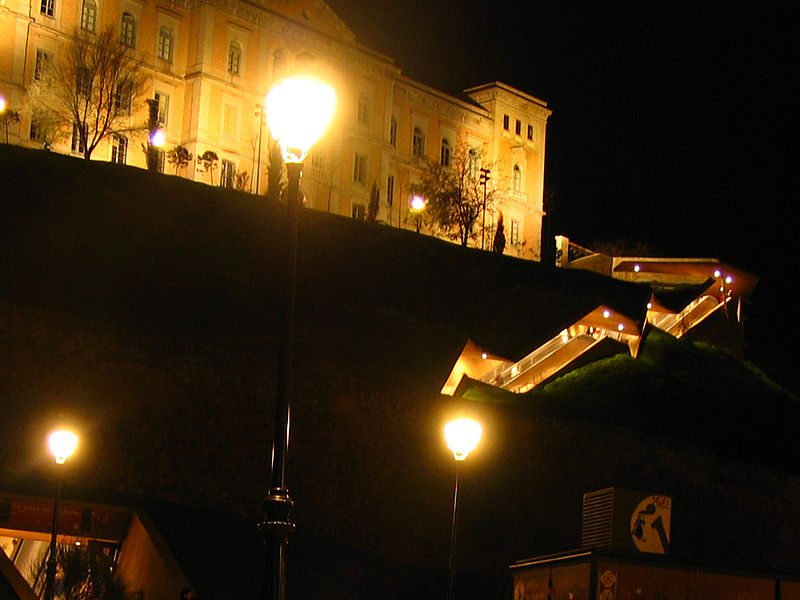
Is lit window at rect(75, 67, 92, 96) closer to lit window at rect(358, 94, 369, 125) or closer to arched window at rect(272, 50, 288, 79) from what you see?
arched window at rect(272, 50, 288, 79)

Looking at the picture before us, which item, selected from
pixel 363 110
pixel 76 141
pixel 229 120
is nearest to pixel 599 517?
pixel 76 141

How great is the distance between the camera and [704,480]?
32.9 m

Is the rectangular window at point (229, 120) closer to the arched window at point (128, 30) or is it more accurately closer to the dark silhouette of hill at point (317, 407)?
the arched window at point (128, 30)

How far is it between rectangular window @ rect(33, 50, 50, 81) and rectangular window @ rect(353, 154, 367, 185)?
16.9 meters

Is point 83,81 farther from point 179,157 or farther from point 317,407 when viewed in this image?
point 317,407

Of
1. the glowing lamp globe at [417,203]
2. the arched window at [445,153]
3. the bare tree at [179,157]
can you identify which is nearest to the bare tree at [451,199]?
the glowing lamp globe at [417,203]

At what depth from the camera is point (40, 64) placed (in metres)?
51.9

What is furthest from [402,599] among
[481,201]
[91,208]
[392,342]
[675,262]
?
[481,201]

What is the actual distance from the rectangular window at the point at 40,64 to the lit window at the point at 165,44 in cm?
565

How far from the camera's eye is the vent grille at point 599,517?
48.2 ft

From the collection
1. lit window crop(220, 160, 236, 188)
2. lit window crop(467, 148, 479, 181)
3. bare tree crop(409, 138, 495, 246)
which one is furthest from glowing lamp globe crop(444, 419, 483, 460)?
lit window crop(467, 148, 479, 181)

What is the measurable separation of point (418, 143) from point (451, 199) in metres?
5.91

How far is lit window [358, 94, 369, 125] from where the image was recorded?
63.2 meters

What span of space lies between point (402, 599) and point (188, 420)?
20.0ft
